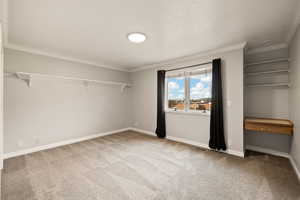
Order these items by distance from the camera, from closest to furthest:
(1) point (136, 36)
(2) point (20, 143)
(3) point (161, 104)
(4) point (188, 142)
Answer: (1) point (136, 36)
(2) point (20, 143)
(4) point (188, 142)
(3) point (161, 104)

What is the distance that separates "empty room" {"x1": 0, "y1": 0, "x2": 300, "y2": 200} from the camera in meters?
1.78

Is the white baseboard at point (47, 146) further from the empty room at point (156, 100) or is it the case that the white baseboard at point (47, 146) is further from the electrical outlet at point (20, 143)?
the electrical outlet at point (20, 143)

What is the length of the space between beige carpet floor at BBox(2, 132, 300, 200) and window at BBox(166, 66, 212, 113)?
3.98 feet

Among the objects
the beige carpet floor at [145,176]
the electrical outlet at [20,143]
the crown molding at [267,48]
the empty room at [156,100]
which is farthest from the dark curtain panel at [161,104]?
the electrical outlet at [20,143]

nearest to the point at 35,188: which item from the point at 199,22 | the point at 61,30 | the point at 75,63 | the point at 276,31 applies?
the point at 61,30

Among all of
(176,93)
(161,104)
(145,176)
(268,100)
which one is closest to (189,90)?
(176,93)

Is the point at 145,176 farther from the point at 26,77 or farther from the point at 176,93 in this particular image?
the point at 26,77

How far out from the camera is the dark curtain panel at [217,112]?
301 cm

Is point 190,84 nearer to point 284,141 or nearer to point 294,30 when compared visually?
point 294,30

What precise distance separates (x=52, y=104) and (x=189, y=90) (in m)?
3.71

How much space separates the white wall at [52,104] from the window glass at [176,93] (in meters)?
2.02

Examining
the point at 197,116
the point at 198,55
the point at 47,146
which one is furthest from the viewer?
the point at 197,116

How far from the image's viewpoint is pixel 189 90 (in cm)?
376

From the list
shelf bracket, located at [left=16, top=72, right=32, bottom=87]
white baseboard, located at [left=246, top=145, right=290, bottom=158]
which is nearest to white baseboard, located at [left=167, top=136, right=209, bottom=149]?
white baseboard, located at [left=246, top=145, right=290, bottom=158]
